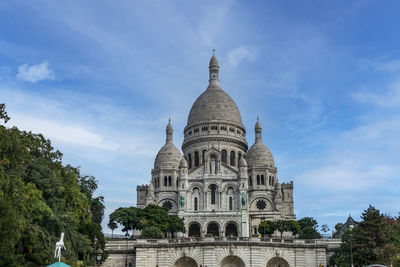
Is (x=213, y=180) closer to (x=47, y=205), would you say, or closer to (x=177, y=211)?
(x=177, y=211)

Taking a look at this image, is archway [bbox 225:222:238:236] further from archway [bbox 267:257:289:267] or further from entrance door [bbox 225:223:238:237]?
archway [bbox 267:257:289:267]

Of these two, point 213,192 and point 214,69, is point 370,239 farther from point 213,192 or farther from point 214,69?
point 214,69

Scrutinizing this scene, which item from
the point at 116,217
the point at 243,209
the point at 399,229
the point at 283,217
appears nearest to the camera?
the point at 399,229

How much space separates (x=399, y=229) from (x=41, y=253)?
33900mm

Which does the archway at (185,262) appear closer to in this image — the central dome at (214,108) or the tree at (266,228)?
the tree at (266,228)

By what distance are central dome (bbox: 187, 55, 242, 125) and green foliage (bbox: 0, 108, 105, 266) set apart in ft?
165

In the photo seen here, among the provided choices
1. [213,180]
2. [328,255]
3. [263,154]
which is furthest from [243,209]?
[328,255]

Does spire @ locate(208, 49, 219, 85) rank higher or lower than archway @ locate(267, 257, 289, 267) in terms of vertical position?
higher

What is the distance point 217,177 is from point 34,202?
49.0 metres

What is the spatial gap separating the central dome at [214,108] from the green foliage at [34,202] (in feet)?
165

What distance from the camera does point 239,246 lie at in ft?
174

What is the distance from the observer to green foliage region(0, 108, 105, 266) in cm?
3291

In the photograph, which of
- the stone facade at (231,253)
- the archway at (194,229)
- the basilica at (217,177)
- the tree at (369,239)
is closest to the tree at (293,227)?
the basilica at (217,177)

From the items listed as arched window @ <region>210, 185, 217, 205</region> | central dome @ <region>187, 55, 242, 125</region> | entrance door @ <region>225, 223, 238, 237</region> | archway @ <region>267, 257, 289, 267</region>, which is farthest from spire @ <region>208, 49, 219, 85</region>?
archway @ <region>267, 257, 289, 267</region>
